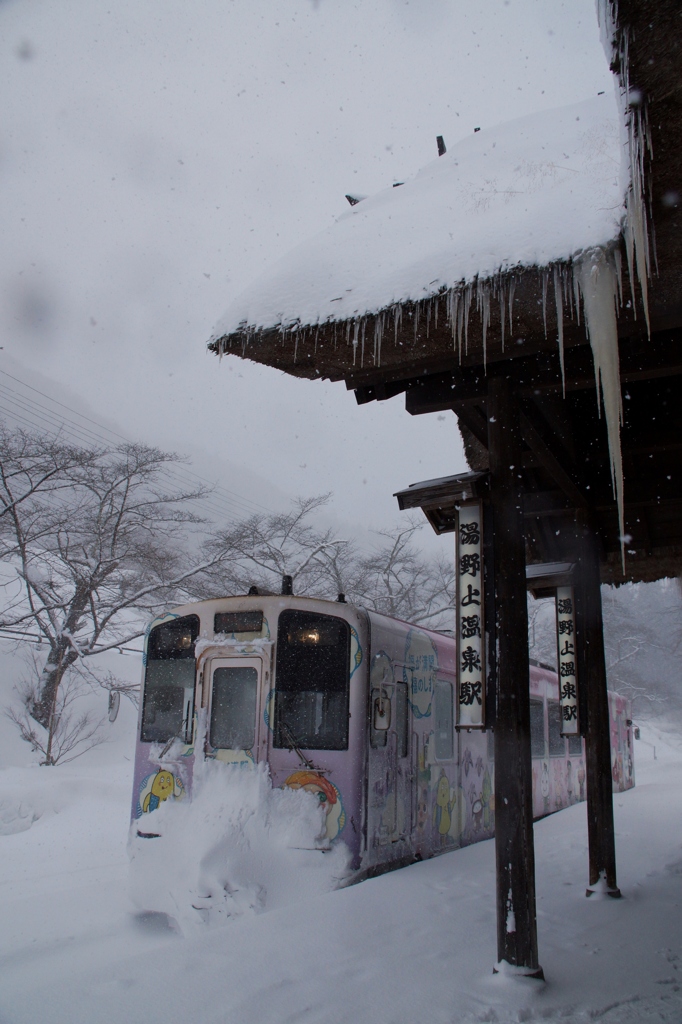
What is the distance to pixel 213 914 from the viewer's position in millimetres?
4680

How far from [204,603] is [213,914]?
2.51m

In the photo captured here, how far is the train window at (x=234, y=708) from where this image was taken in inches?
223

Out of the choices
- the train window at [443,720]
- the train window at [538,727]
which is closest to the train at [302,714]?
the train window at [443,720]

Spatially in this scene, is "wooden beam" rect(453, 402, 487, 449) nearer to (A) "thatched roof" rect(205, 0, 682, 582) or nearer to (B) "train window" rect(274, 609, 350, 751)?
(A) "thatched roof" rect(205, 0, 682, 582)

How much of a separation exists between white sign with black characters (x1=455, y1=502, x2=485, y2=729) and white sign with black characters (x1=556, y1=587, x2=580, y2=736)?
2095mm

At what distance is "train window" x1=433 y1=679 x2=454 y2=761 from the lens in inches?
284

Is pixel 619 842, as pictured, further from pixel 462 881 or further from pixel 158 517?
pixel 158 517

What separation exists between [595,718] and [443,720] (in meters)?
2.18

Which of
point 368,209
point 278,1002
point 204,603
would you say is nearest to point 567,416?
point 368,209

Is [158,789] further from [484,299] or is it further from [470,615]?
[484,299]

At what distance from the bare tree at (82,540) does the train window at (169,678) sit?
859 cm

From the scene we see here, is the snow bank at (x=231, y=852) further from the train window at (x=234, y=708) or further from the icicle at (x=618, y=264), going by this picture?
the icicle at (x=618, y=264)

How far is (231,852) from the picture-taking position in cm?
486

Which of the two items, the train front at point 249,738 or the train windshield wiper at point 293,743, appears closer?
the train front at point 249,738
